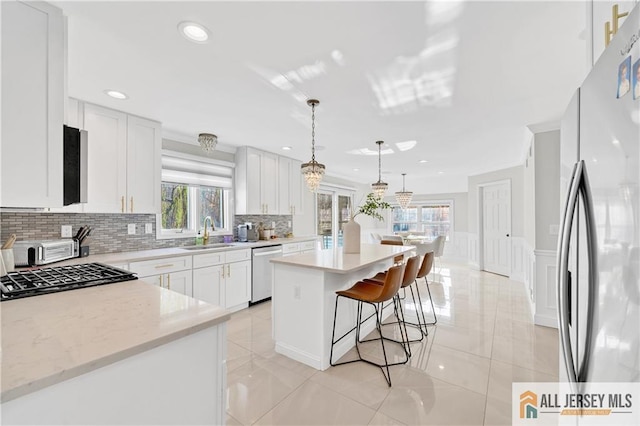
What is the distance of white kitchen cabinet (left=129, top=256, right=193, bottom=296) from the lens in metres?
2.78

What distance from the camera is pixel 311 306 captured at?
8.07 ft

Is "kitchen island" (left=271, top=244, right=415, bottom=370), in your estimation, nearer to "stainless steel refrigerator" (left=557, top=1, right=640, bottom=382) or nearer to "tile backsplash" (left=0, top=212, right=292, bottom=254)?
"stainless steel refrigerator" (left=557, top=1, right=640, bottom=382)

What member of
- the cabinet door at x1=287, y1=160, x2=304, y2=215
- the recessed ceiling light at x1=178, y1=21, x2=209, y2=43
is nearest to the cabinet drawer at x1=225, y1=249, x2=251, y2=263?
the cabinet door at x1=287, y1=160, x2=304, y2=215

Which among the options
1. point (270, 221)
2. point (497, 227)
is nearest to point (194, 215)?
point (270, 221)

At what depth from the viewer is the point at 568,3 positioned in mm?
1481

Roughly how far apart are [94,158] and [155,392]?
275cm

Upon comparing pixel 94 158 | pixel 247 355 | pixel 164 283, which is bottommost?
pixel 247 355

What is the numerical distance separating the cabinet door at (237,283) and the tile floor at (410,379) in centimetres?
34

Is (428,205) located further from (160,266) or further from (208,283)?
(160,266)

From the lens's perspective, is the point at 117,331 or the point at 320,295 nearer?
the point at 117,331

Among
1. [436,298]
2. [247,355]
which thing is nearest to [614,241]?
[247,355]

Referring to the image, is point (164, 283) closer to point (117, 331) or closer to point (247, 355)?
point (247, 355)

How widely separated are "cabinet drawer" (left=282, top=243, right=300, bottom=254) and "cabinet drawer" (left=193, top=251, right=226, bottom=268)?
115 centimetres

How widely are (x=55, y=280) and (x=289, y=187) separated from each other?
3869 millimetres
